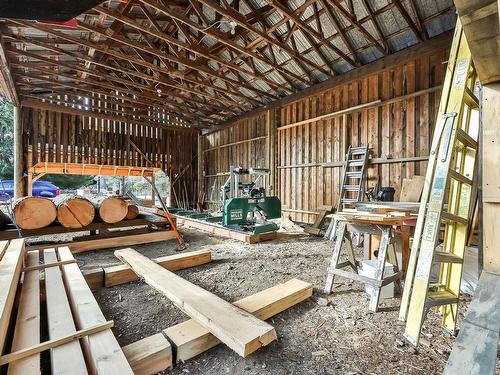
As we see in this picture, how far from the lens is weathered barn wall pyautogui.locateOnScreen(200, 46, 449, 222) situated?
5.09 meters

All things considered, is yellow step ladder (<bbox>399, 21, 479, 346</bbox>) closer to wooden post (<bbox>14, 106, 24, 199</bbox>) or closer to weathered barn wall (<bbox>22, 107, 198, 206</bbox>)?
weathered barn wall (<bbox>22, 107, 198, 206</bbox>)

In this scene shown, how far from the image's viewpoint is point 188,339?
1.55 m

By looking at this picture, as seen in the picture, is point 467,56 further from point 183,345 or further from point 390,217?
point 183,345

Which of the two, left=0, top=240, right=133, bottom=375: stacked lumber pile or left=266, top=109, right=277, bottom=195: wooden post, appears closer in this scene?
left=0, top=240, right=133, bottom=375: stacked lumber pile

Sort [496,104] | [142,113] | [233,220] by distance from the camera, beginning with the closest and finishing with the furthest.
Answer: [496,104], [233,220], [142,113]

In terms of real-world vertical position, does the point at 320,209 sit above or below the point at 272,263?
above

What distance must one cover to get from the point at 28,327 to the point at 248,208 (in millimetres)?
3955

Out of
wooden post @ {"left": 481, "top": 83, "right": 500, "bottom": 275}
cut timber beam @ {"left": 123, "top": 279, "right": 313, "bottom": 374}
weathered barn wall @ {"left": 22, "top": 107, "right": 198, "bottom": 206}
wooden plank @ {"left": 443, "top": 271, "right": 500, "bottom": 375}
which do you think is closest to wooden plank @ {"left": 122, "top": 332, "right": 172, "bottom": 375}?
cut timber beam @ {"left": 123, "top": 279, "right": 313, "bottom": 374}

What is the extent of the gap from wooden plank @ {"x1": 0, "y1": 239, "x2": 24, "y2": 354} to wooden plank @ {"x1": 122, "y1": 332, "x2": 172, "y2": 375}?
2.04 feet

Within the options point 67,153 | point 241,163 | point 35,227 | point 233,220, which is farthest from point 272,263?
point 67,153

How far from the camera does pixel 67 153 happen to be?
30.8ft

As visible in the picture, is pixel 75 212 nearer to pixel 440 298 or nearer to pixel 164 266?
pixel 164 266

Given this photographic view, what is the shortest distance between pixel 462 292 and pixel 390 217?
133 cm

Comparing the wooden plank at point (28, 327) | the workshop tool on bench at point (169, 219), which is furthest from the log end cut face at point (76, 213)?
the wooden plank at point (28, 327)
